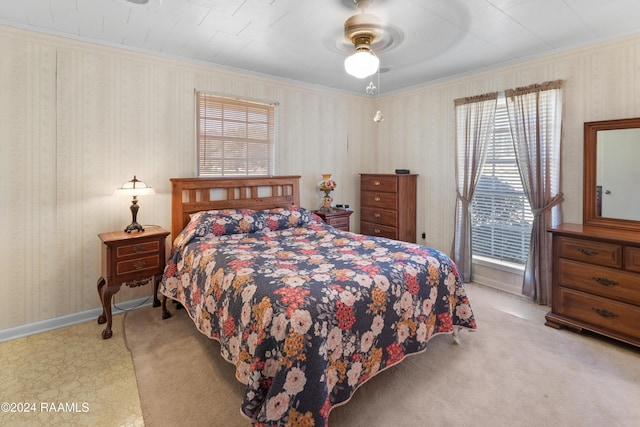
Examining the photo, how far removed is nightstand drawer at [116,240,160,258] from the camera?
2857mm

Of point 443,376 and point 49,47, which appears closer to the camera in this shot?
point 443,376

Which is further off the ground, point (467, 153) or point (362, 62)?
point (362, 62)

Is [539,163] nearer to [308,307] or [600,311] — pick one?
[600,311]

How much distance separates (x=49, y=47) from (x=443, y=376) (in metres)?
4.22

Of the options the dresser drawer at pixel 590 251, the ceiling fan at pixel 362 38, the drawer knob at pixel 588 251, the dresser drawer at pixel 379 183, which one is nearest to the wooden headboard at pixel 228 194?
the dresser drawer at pixel 379 183

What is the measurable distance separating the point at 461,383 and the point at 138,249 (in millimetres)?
2838

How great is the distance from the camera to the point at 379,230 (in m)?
4.81

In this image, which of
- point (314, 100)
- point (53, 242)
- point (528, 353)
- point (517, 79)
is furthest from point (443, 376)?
point (314, 100)

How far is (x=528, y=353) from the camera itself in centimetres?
253

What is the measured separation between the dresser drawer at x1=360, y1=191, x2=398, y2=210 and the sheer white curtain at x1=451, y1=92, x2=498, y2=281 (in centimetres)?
84

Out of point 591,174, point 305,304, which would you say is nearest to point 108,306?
point 305,304

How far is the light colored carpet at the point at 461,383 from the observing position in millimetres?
1871

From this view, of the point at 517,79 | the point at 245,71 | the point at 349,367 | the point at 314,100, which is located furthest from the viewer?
the point at 314,100

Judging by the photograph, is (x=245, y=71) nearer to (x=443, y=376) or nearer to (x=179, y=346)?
(x=179, y=346)
